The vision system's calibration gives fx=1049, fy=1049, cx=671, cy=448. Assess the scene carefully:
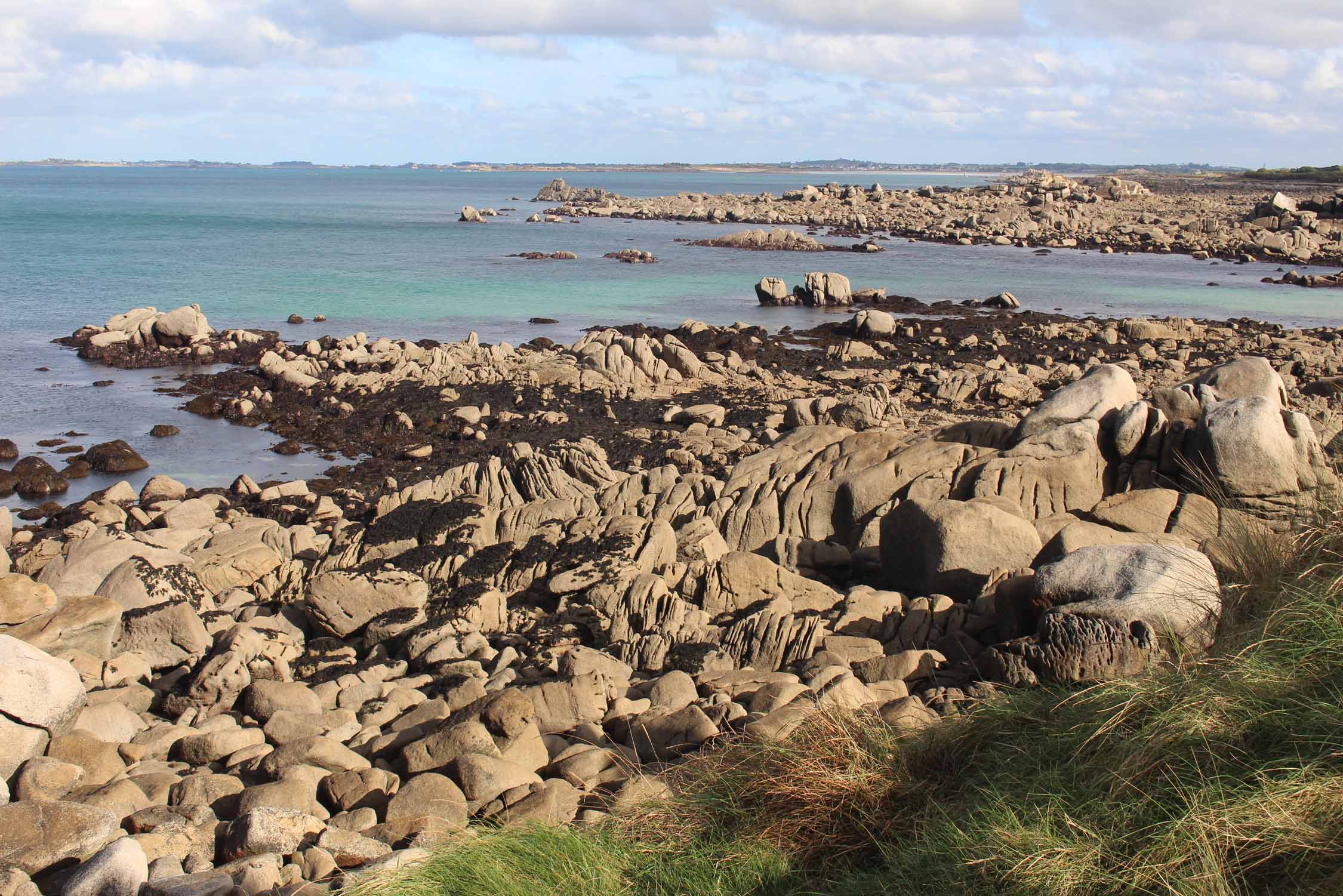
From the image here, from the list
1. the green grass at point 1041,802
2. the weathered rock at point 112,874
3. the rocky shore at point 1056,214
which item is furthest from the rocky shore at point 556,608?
the rocky shore at point 1056,214

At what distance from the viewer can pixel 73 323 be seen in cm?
3972

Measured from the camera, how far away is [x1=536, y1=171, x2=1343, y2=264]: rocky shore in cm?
6994

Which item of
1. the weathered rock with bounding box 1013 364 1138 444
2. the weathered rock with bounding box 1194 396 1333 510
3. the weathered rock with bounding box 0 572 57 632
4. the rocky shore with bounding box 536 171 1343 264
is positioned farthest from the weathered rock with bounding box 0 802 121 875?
the rocky shore with bounding box 536 171 1343 264

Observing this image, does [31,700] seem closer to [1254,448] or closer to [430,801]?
[430,801]

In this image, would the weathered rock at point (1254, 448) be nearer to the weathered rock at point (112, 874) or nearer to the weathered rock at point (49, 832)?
the weathered rock at point (112, 874)

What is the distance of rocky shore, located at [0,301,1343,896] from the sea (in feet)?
26.1

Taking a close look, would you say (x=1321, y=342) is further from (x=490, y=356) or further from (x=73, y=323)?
(x=73, y=323)

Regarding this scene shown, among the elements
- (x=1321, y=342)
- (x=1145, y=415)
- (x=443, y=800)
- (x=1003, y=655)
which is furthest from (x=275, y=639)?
(x=1321, y=342)

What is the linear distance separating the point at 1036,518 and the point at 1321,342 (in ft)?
83.8

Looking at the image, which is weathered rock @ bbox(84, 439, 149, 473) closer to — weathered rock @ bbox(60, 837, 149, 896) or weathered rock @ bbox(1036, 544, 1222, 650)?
weathered rock @ bbox(60, 837, 149, 896)


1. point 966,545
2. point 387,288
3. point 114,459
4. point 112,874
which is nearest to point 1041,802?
point 112,874

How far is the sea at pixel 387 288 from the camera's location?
26391 mm

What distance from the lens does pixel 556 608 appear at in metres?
12.7

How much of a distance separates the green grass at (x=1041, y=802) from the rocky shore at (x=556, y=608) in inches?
25.4
